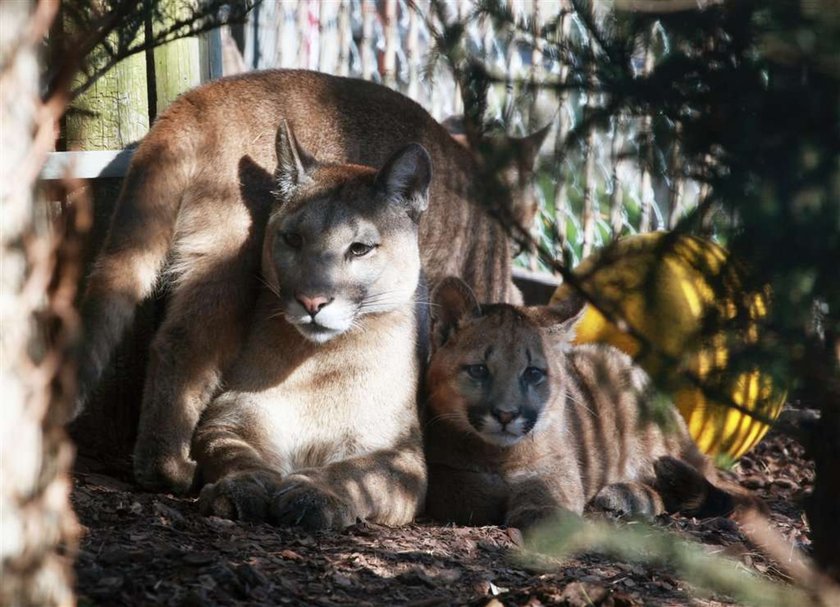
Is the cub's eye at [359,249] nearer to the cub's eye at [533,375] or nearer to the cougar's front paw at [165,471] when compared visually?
the cub's eye at [533,375]

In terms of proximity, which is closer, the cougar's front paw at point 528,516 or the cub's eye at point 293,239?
the cougar's front paw at point 528,516

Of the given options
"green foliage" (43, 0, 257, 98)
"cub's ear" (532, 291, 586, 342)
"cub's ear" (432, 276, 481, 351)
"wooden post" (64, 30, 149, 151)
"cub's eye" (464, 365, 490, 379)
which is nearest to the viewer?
"green foliage" (43, 0, 257, 98)

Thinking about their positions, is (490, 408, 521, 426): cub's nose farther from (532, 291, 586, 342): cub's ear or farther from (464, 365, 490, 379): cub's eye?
(532, 291, 586, 342): cub's ear

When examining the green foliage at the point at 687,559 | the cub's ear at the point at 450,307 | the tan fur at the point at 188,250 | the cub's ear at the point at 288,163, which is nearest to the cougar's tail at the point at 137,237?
the tan fur at the point at 188,250

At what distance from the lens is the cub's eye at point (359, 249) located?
514 cm

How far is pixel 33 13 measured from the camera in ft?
7.66

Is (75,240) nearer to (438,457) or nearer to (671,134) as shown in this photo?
(671,134)

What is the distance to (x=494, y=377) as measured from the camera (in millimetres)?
5184

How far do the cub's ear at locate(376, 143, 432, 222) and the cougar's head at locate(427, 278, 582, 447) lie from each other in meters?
0.41

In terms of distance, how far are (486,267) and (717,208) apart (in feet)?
11.9

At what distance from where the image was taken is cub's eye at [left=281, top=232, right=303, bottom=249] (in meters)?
5.10

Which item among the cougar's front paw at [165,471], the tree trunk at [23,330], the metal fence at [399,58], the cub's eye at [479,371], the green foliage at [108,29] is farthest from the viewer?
the metal fence at [399,58]

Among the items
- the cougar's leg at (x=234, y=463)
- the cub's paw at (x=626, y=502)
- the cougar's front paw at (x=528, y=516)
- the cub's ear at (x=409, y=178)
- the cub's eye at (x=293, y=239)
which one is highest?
the cub's ear at (x=409, y=178)

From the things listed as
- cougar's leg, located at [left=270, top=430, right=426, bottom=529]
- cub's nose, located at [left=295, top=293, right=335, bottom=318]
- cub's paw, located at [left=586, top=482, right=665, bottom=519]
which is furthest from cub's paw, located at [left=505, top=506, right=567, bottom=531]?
cub's nose, located at [left=295, top=293, right=335, bottom=318]
